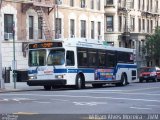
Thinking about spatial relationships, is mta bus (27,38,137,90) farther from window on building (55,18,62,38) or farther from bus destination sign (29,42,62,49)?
window on building (55,18,62,38)

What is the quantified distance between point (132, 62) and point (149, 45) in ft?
92.2

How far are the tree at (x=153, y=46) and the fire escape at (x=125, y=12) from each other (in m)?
3.22

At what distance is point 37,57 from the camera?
30797 mm

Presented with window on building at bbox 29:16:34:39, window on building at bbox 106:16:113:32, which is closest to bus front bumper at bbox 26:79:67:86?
window on building at bbox 29:16:34:39

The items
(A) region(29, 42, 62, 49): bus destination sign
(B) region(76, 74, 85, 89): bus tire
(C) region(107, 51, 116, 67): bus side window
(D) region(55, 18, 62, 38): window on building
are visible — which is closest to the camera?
(A) region(29, 42, 62, 49): bus destination sign

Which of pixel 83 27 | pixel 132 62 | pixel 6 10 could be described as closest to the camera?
pixel 132 62

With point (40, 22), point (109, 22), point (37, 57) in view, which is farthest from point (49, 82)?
point (109, 22)

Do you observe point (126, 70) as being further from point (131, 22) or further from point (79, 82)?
point (131, 22)

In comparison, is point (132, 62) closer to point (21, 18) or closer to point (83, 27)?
point (21, 18)

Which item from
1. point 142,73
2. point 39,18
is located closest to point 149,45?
point 142,73

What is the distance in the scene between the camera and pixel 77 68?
3109 centimetres

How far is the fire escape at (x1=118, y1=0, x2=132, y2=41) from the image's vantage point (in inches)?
2549

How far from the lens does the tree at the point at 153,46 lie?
65.8m

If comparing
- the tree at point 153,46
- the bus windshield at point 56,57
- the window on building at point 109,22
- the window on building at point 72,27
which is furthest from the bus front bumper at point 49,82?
the tree at point 153,46
